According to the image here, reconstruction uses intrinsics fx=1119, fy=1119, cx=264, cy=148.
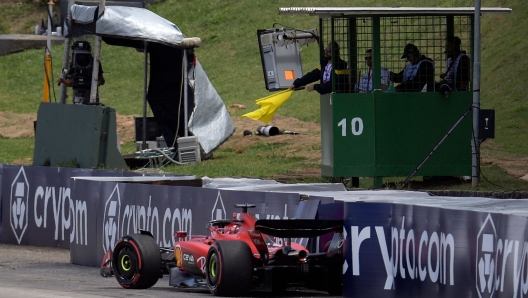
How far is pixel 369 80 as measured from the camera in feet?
62.4

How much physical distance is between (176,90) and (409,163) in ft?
34.1

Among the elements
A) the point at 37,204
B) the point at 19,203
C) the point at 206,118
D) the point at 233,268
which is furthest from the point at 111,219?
the point at 206,118

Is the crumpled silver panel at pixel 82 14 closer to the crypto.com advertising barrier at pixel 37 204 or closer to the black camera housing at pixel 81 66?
the black camera housing at pixel 81 66

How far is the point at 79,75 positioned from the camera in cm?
2594

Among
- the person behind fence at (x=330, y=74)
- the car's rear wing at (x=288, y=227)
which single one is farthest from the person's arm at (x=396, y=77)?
the car's rear wing at (x=288, y=227)

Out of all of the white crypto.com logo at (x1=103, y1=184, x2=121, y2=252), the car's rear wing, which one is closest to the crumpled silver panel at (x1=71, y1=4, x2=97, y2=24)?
the white crypto.com logo at (x1=103, y1=184, x2=121, y2=252)

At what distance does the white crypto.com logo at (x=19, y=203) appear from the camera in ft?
64.8

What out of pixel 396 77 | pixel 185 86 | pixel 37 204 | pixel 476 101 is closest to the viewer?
pixel 476 101

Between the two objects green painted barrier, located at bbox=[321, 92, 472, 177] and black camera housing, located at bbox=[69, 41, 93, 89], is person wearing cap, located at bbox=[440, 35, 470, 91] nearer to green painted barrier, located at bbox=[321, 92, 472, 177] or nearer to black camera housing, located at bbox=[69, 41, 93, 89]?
green painted barrier, located at bbox=[321, 92, 472, 177]

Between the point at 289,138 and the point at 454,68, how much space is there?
33.9 ft

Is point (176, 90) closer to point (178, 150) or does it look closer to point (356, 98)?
point (178, 150)

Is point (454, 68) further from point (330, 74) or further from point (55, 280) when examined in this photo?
point (55, 280)

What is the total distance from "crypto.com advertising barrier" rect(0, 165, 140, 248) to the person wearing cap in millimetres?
5543

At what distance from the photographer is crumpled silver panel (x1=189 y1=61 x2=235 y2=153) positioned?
27.2 metres
